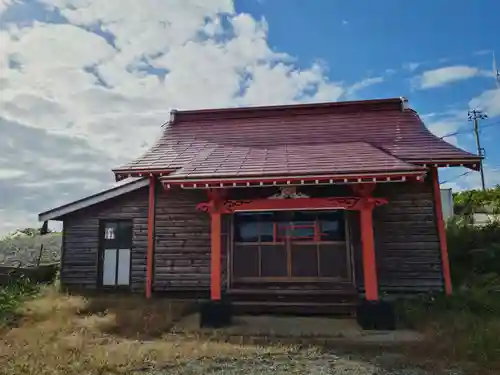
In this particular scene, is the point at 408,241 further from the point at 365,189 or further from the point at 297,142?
the point at 297,142

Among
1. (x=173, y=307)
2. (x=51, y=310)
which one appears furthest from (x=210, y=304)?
(x=51, y=310)

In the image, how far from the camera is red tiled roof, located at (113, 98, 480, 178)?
800 cm

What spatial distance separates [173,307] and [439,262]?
18.6 ft

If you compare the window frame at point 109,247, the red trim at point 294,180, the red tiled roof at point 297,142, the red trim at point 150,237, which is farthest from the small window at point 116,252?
the red trim at point 294,180

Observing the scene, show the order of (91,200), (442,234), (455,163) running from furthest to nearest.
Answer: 1. (91,200)
2. (442,234)
3. (455,163)

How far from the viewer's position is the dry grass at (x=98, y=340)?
4.99 meters

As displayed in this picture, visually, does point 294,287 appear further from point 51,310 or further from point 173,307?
point 51,310

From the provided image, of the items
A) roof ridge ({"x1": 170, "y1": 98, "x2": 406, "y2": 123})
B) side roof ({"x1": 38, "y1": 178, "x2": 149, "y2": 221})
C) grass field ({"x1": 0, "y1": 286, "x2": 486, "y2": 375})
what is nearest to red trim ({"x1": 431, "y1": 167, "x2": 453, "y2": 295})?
roof ridge ({"x1": 170, "y1": 98, "x2": 406, "y2": 123})

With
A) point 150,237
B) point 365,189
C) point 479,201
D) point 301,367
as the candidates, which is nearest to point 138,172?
point 150,237

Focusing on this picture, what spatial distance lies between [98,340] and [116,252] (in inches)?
159

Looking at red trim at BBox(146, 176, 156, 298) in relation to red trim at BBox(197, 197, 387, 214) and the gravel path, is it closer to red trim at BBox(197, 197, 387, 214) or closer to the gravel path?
red trim at BBox(197, 197, 387, 214)

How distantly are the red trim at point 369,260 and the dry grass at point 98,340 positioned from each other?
232 cm

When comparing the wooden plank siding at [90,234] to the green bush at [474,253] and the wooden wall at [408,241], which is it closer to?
the wooden wall at [408,241]

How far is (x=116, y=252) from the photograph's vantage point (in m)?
10.1
